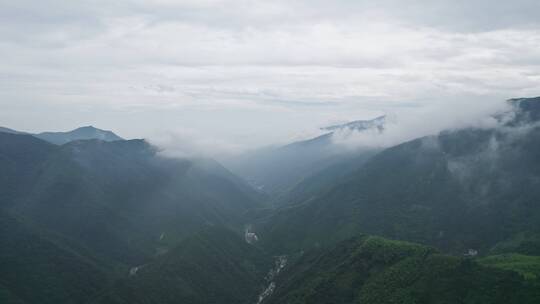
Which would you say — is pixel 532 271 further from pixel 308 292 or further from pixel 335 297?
pixel 308 292

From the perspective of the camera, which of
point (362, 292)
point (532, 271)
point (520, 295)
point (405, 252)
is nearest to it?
point (520, 295)

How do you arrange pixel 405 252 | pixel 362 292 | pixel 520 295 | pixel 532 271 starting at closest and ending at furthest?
pixel 520 295 < pixel 532 271 < pixel 362 292 < pixel 405 252

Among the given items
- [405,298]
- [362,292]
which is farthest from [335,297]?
[405,298]

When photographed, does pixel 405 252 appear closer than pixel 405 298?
No

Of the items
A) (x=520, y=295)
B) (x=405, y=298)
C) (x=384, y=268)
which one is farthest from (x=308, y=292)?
(x=520, y=295)

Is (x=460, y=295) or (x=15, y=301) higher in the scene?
(x=460, y=295)

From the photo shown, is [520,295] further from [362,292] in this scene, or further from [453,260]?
[362,292]
